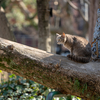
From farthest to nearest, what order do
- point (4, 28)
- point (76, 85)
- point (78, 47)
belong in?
point (4, 28) < point (78, 47) < point (76, 85)

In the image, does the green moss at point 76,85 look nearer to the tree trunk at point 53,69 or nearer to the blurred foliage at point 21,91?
the tree trunk at point 53,69

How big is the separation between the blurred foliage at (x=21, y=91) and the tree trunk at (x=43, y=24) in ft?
3.46

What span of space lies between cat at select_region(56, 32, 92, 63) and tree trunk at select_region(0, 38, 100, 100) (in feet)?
0.36

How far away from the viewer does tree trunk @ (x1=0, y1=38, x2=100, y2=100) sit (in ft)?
6.25

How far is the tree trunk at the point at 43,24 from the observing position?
3473 millimetres

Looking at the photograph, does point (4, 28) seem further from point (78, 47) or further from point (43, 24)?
point (78, 47)

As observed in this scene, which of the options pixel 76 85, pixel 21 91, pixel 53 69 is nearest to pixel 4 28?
pixel 21 91

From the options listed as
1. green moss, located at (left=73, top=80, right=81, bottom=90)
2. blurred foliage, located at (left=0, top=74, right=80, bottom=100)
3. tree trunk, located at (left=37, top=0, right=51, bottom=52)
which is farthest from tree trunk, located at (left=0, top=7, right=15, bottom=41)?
green moss, located at (left=73, top=80, right=81, bottom=90)

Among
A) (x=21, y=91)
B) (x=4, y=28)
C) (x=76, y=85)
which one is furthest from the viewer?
(x=4, y=28)

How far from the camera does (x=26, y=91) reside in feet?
10.2

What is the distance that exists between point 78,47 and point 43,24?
1.45 metres

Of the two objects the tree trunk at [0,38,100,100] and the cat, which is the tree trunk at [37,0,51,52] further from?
the tree trunk at [0,38,100,100]

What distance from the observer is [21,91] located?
3.09 meters

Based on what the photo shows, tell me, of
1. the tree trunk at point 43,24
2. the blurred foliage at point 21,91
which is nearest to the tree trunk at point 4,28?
the tree trunk at point 43,24
